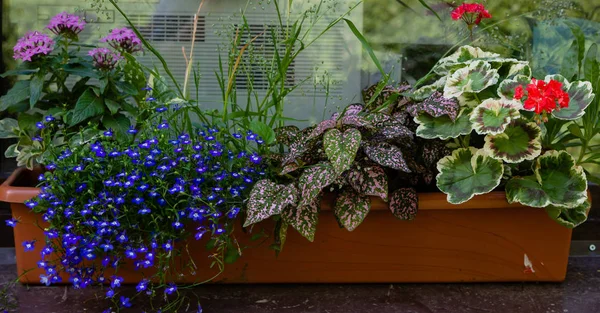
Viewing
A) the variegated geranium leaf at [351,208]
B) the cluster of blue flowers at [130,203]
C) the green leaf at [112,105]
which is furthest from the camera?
the green leaf at [112,105]

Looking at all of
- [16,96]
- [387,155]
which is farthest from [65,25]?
[387,155]

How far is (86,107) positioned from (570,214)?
4.63ft

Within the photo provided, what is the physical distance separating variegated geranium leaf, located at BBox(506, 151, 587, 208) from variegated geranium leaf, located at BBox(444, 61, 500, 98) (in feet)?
0.85

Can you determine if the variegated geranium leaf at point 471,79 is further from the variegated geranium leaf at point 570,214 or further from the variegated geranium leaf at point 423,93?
the variegated geranium leaf at point 570,214

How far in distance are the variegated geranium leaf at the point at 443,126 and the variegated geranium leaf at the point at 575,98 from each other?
0.23 metres

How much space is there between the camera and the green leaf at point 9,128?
80.6 inches

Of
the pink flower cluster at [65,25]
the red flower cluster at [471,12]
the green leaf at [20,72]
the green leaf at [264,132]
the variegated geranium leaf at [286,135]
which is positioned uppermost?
the red flower cluster at [471,12]

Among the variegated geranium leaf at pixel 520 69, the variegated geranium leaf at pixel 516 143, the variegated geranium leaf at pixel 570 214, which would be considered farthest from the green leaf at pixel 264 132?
the variegated geranium leaf at pixel 570 214

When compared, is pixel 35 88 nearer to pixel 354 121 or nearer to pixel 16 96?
pixel 16 96

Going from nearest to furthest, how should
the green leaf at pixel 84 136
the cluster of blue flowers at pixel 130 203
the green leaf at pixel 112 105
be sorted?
1. the cluster of blue flowers at pixel 130 203
2. the green leaf at pixel 84 136
3. the green leaf at pixel 112 105

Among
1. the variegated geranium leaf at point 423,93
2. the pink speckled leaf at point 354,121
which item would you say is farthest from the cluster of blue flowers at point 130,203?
the variegated geranium leaf at point 423,93

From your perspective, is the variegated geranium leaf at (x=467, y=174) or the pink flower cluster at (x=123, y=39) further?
the pink flower cluster at (x=123, y=39)

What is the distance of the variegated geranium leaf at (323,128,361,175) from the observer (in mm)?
1654

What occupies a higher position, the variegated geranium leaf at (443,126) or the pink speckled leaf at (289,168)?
the variegated geranium leaf at (443,126)
